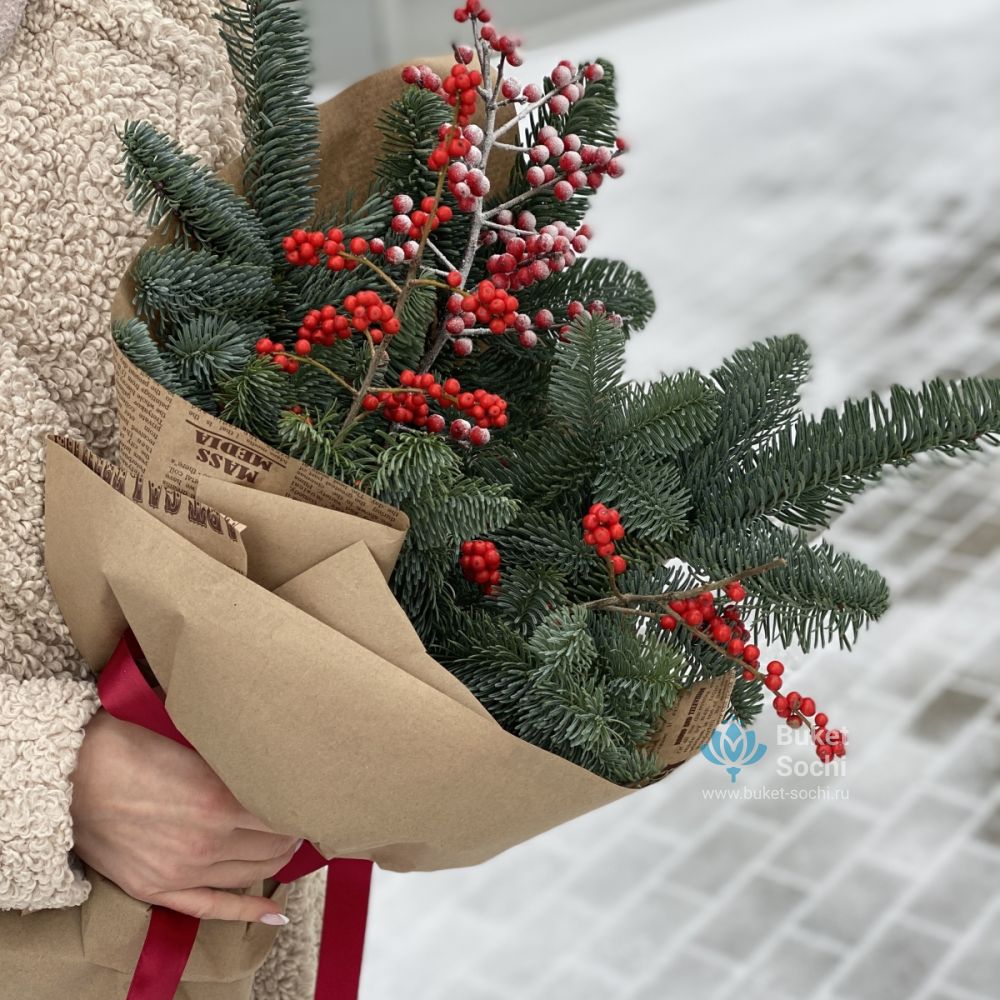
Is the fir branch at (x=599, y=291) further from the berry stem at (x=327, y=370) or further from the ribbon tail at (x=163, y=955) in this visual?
the ribbon tail at (x=163, y=955)

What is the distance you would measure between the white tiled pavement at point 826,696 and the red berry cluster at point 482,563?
0.23 metres

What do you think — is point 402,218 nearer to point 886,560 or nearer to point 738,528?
point 738,528

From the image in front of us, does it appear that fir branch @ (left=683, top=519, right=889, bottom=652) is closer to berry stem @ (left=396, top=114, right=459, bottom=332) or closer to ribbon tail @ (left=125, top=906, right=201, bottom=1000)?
berry stem @ (left=396, top=114, right=459, bottom=332)

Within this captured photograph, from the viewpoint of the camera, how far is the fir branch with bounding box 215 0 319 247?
66cm

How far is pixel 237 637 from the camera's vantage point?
0.60m

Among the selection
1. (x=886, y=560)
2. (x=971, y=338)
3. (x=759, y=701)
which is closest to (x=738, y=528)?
(x=759, y=701)

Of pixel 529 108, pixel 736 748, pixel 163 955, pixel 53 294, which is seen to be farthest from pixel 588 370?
pixel 736 748

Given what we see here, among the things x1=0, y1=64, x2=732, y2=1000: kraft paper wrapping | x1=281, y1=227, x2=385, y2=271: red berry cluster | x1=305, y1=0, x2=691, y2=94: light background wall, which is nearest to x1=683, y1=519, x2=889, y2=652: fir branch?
x1=0, y1=64, x2=732, y2=1000: kraft paper wrapping

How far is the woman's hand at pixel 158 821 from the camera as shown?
0.69m

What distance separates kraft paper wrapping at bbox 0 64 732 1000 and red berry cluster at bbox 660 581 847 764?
Result: 8 cm

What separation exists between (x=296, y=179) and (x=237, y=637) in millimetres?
237

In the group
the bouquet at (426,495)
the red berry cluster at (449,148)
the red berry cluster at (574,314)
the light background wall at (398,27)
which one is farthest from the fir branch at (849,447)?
the light background wall at (398,27)

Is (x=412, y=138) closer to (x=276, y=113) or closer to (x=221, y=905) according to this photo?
(x=276, y=113)

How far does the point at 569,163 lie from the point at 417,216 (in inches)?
3.5
